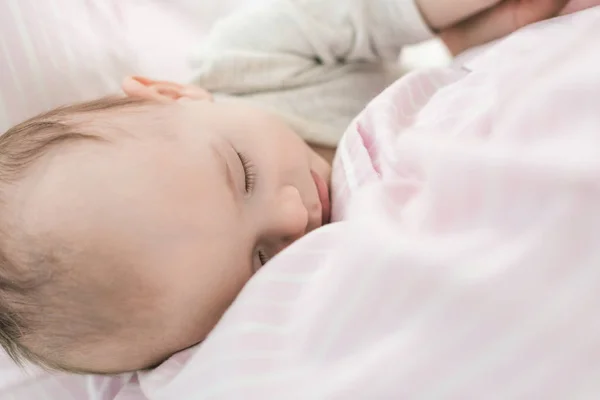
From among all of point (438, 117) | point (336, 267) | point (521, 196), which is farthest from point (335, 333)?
point (438, 117)

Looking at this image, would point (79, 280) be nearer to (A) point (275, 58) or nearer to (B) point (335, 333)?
(B) point (335, 333)

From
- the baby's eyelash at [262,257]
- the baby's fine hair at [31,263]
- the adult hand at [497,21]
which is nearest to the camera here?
the baby's fine hair at [31,263]

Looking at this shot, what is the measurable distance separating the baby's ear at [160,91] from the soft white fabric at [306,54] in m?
0.09

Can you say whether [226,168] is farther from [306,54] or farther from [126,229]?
[306,54]

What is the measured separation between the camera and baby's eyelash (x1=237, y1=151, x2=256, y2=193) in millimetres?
688

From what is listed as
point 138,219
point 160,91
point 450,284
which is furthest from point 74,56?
point 450,284

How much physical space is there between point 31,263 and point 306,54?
520mm

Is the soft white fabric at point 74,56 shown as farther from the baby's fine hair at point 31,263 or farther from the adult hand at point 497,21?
the adult hand at point 497,21

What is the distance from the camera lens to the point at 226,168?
2.23 feet

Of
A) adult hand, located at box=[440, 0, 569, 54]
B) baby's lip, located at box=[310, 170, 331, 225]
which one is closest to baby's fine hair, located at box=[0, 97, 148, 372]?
baby's lip, located at box=[310, 170, 331, 225]

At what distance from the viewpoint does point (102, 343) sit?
62cm

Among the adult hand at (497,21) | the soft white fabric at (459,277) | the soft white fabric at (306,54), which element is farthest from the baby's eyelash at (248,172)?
the adult hand at (497,21)

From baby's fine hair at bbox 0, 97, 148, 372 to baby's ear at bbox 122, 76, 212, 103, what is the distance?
11 centimetres

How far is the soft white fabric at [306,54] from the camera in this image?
3.04 feet
